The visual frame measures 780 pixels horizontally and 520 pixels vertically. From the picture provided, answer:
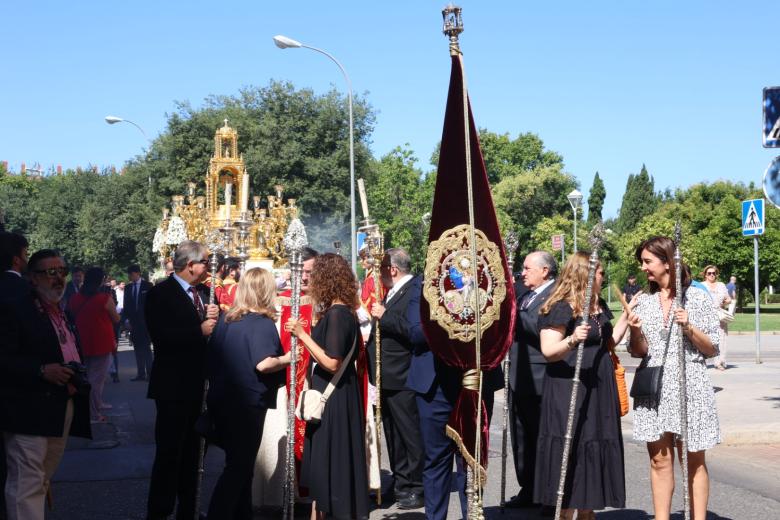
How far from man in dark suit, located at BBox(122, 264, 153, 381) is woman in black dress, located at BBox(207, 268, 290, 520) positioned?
1152cm

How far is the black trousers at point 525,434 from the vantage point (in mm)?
7574

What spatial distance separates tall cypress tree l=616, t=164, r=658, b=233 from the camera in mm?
94775

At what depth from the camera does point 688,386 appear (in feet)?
20.0

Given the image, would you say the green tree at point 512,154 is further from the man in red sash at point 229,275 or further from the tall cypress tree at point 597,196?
the man in red sash at point 229,275

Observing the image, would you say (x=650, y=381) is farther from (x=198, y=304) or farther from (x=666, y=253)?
(x=198, y=304)

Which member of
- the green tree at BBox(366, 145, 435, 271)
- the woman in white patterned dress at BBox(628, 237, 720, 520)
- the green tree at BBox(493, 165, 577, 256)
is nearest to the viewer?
the woman in white patterned dress at BBox(628, 237, 720, 520)

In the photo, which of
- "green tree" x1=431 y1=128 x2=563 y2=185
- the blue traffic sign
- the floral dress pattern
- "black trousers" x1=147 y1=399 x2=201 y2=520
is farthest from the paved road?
"green tree" x1=431 y1=128 x2=563 y2=185

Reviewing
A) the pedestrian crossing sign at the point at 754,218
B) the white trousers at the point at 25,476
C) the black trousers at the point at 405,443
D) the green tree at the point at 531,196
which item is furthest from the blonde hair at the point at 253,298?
the green tree at the point at 531,196

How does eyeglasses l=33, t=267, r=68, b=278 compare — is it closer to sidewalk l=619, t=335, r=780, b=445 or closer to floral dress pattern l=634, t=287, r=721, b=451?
floral dress pattern l=634, t=287, r=721, b=451

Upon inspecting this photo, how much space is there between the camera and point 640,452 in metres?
10.0

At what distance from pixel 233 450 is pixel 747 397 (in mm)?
10035

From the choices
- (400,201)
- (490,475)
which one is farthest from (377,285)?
(400,201)

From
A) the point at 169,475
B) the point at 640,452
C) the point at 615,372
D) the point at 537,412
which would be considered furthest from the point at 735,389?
the point at 169,475

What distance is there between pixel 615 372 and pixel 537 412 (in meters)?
1.28
